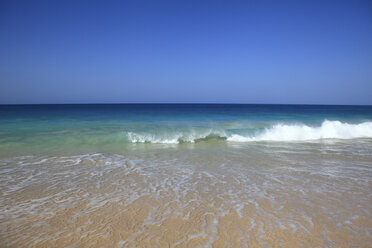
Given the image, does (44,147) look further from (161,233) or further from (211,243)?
(211,243)

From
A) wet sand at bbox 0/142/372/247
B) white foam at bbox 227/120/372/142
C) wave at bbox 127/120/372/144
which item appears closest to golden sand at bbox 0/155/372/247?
wet sand at bbox 0/142/372/247

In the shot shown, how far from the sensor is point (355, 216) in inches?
138

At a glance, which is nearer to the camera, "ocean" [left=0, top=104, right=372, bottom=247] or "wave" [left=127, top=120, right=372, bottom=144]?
"ocean" [left=0, top=104, right=372, bottom=247]

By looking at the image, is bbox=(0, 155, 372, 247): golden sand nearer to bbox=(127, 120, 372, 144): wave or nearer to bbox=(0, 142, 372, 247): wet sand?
bbox=(0, 142, 372, 247): wet sand

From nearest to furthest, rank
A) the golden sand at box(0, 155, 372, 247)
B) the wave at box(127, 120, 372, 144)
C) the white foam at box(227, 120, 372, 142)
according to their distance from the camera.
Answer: the golden sand at box(0, 155, 372, 247), the wave at box(127, 120, 372, 144), the white foam at box(227, 120, 372, 142)

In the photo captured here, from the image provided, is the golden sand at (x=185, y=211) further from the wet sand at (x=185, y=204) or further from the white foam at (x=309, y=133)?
the white foam at (x=309, y=133)

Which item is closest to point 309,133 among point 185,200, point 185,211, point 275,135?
point 275,135

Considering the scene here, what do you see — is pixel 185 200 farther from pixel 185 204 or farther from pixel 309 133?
pixel 309 133

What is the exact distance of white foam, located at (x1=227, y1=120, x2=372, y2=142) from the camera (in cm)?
1340

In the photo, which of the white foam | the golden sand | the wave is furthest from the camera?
the white foam

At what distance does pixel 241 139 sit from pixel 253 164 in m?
6.11

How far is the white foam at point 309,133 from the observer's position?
13396 millimetres

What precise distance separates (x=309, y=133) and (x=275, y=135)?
2.41 m

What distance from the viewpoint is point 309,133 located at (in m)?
14.2
